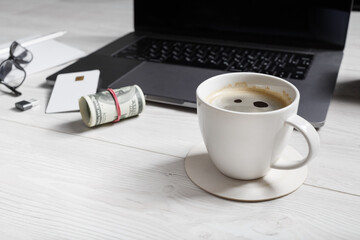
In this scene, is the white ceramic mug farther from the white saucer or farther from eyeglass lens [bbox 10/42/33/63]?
eyeglass lens [bbox 10/42/33/63]

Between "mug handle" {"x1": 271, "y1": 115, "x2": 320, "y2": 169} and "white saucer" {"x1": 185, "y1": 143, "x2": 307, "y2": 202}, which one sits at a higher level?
"mug handle" {"x1": 271, "y1": 115, "x2": 320, "y2": 169}

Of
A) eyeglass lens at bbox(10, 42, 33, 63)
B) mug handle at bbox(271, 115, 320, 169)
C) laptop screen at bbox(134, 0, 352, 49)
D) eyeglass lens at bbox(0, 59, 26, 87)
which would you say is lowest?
eyeglass lens at bbox(0, 59, 26, 87)

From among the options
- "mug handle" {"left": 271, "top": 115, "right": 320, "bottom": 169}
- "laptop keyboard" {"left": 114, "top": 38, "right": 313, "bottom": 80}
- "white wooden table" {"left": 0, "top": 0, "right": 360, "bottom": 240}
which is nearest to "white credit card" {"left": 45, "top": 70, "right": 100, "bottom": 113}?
"white wooden table" {"left": 0, "top": 0, "right": 360, "bottom": 240}

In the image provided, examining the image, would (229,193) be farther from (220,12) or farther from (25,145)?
(220,12)

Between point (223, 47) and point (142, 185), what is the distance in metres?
0.44

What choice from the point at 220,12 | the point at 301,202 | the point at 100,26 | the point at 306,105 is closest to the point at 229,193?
the point at 301,202

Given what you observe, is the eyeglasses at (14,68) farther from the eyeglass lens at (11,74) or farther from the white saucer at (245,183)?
the white saucer at (245,183)

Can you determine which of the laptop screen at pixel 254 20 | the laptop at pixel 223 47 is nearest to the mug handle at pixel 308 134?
the laptop at pixel 223 47

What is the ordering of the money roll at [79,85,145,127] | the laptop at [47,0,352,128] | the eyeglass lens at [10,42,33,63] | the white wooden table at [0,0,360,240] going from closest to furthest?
the white wooden table at [0,0,360,240]
the money roll at [79,85,145,127]
the laptop at [47,0,352,128]
the eyeglass lens at [10,42,33,63]

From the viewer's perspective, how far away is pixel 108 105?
55 cm

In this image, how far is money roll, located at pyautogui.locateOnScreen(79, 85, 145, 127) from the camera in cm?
55

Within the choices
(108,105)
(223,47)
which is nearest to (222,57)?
(223,47)

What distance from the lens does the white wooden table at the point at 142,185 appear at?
386 mm

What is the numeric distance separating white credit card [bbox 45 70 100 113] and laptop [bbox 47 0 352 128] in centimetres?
2
